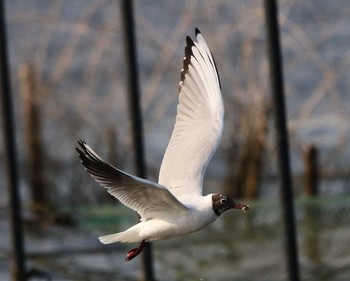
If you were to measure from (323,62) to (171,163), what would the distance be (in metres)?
4.01

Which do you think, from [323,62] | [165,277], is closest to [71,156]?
[323,62]

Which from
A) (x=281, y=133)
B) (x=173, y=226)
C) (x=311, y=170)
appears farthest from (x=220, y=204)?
(x=311, y=170)

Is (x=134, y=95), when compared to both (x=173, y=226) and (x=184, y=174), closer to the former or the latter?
(x=184, y=174)

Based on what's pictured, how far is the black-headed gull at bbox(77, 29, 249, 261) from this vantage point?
11.7 ft

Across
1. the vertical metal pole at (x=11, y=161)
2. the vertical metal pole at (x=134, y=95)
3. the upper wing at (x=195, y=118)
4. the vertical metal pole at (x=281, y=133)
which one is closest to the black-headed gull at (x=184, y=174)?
the upper wing at (x=195, y=118)

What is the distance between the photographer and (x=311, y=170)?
718cm

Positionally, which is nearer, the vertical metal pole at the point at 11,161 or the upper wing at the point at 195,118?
the upper wing at the point at 195,118

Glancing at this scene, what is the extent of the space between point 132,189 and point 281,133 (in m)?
1.57

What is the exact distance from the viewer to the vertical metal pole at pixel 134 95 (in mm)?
5613

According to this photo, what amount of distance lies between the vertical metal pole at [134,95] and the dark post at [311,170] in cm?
168

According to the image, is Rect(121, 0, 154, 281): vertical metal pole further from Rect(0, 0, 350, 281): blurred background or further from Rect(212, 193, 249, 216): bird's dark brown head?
Rect(212, 193, 249, 216): bird's dark brown head

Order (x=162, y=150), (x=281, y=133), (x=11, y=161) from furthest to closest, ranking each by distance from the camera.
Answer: (x=162, y=150)
(x=11, y=161)
(x=281, y=133)

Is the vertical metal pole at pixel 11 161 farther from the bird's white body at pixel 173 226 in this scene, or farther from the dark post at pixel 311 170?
the bird's white body at pixel 173 226

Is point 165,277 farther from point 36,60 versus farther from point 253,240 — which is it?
point 36,60
